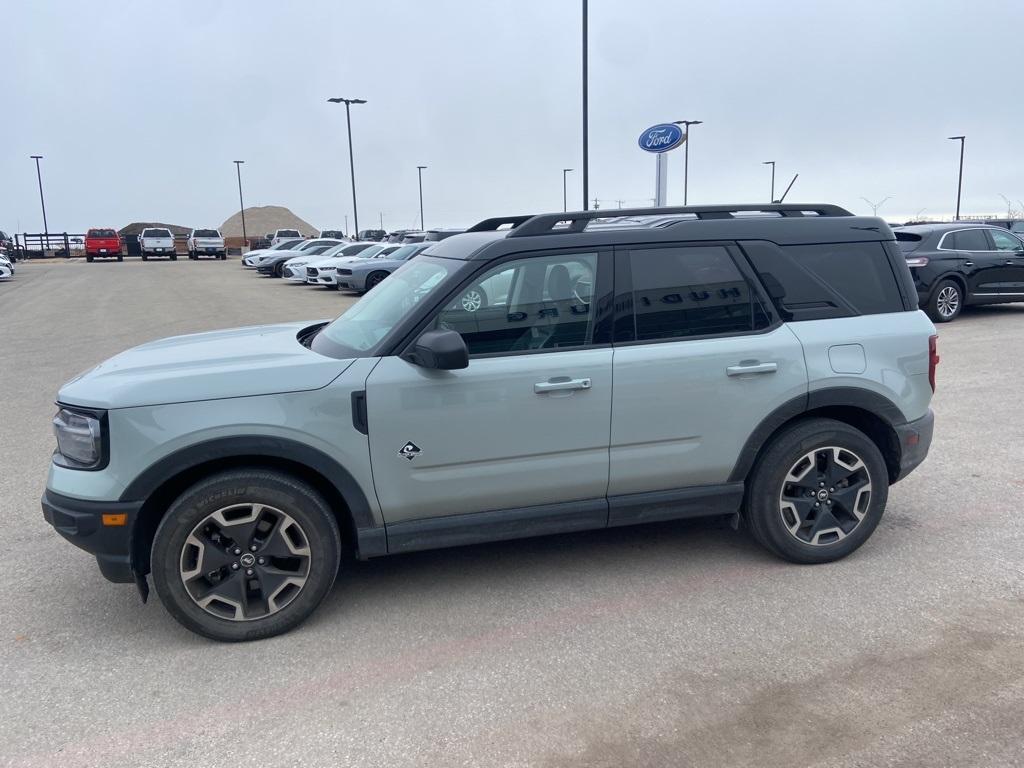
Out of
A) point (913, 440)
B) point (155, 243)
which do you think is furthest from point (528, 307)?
point (155, 243)

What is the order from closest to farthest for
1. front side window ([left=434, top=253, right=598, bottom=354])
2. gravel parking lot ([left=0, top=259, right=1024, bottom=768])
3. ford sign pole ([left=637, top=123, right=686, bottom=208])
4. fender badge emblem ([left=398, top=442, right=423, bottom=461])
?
gravel parking lot ([left=0, top=259, right=1024, bottom=768]) → fender badge emblem ([left=398, top=442, right=423, bottom=461]) → front side window ([left=434, top=253, right=598, bottom=354]) → ford sign pole ([left=637, top=123, right=686, bottom=208])

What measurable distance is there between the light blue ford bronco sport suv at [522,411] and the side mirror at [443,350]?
0.01 metres

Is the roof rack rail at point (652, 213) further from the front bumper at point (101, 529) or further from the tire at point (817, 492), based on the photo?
the front bumper at point (101, 529)

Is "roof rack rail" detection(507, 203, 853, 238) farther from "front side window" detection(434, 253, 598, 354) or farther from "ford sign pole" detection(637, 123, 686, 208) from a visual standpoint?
"ford sign pole" detection(637, 123, 686, 208)

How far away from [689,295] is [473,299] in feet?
3.66

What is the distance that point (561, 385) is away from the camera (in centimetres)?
377

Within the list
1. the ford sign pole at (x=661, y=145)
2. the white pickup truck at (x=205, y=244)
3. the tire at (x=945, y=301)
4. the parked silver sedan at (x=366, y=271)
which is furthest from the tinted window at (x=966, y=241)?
the white pickup truck at (x=205, y=244)

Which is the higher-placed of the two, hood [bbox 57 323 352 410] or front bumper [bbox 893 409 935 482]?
hood [bbox 57 323 352 410]

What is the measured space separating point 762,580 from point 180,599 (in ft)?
9.17

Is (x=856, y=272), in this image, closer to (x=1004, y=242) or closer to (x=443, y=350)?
(x=443, y=350)

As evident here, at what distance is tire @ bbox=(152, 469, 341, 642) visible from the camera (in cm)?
349

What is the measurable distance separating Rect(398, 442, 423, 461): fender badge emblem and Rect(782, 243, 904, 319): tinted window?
2.21 metres

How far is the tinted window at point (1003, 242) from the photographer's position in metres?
13.9

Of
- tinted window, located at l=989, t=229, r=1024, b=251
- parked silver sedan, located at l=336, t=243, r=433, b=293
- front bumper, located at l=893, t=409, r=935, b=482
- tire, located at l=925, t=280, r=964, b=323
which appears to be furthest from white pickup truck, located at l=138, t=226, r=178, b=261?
front bumper, located at l=893, t=409, r=935, b=482
